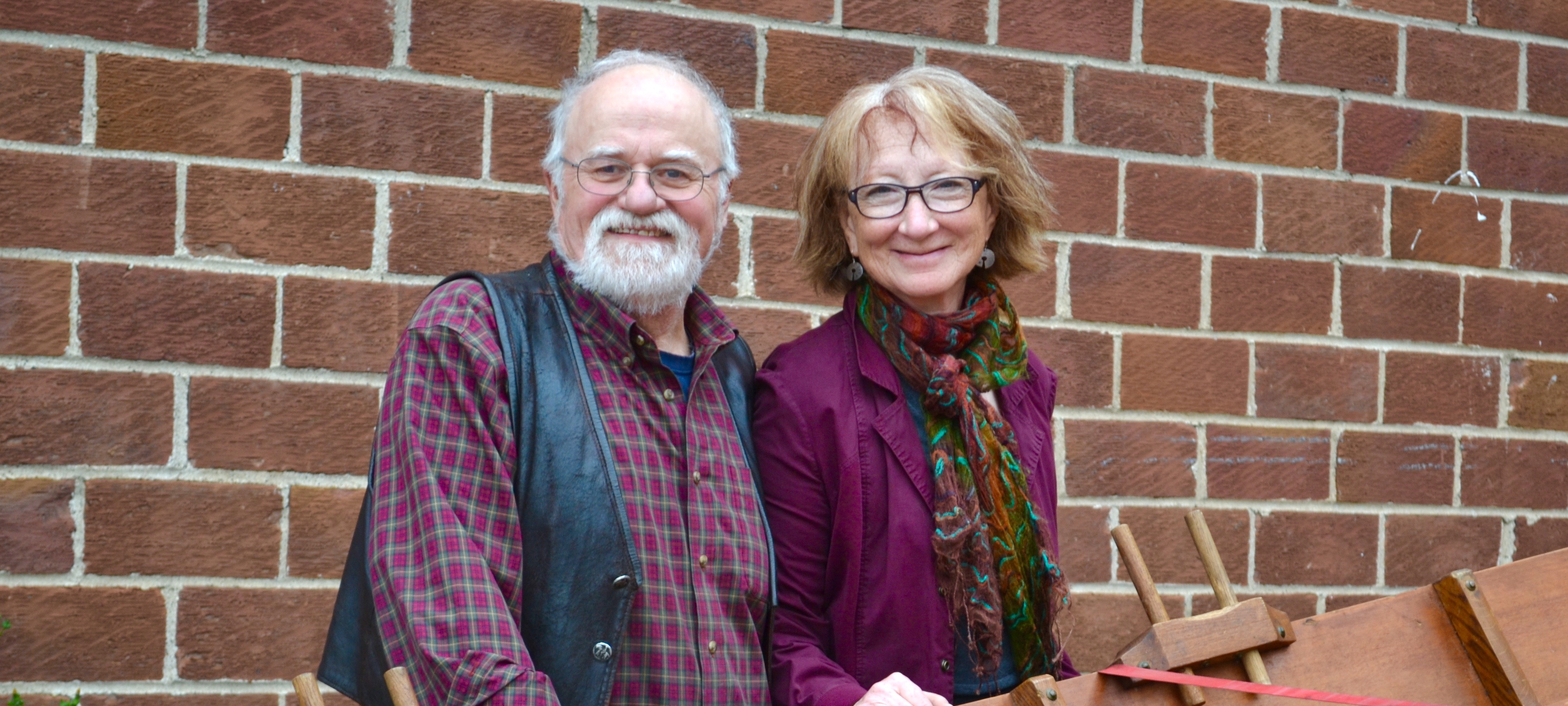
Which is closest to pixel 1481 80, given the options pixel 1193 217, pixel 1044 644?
pixel 1193 217

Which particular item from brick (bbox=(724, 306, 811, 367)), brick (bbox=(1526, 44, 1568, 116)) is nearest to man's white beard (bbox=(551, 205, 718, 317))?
brick (bbox=(724, 306, 811, 367))

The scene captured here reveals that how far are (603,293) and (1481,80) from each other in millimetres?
2511

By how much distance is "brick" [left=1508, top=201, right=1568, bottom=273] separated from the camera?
3.32 meters

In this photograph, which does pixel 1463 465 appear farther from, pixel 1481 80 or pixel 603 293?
pixel 603 293

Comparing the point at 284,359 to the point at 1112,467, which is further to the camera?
the point at 1112,467

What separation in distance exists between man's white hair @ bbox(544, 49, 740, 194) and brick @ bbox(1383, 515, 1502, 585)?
204 cm

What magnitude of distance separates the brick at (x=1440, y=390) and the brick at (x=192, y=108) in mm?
2629

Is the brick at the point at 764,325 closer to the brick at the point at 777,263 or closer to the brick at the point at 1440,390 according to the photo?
the brick at the point at 777,263

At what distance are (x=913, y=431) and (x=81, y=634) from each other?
1.58 meters

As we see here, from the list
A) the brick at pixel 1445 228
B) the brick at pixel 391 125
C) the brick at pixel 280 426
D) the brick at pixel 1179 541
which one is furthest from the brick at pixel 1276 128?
→ the brick at pixel 280 426

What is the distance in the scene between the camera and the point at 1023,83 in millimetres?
2979

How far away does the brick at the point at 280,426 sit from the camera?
245 cm

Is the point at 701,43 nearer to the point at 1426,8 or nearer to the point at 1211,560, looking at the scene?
the point at 1211,560

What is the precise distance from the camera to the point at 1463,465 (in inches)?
128
